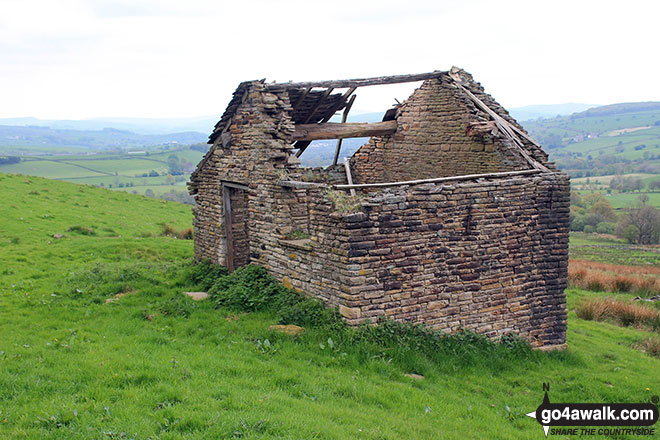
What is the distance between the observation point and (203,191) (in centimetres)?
1441

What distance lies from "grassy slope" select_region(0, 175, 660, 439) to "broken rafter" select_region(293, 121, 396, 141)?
507 centimetres

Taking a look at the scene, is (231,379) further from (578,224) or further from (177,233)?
(578,224)

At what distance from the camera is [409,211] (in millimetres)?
9336

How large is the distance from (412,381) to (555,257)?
489cm

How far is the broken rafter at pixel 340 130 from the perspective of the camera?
43.2ft

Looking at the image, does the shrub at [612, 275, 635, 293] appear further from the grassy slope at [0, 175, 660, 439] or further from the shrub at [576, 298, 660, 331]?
the grassy slope at [0, 175, 660, 439]

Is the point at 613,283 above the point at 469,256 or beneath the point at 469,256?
beneath

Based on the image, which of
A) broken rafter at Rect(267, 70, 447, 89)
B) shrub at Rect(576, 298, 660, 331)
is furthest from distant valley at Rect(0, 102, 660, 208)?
broken rafter at Rect(267, 70, 447, 89)

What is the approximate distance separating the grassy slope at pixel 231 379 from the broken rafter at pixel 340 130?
5075 millimetres

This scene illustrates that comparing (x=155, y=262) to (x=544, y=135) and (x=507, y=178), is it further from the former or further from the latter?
(x=544, y=135)

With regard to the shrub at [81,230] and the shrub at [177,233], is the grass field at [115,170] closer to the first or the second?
the shrub at [177,233]

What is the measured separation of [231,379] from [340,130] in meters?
8.05

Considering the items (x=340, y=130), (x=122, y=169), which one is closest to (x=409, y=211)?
(x=340, y=130)

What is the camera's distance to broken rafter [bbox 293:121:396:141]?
43.2 feet
